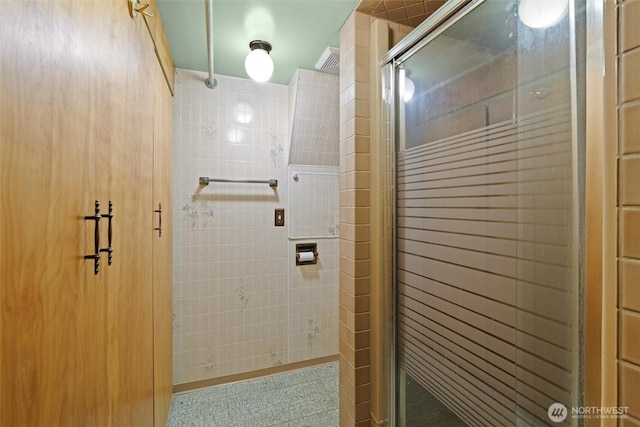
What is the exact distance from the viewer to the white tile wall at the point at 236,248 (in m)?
A: 1.89

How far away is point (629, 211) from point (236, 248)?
196 cm

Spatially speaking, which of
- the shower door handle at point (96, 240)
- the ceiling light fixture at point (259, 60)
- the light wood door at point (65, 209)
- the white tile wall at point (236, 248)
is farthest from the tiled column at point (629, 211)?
the white tile wall at point (236, 248)

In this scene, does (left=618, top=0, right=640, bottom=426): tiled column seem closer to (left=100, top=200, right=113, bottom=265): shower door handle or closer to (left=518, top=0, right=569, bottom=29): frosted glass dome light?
(left=518, top=0, right=569, bottom=29): frosted glass dome light

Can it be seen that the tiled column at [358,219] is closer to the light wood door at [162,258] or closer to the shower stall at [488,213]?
the shower stall at [488,213]

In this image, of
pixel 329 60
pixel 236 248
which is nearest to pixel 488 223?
pixel 329 60

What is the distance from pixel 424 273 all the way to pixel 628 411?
2.07 feet

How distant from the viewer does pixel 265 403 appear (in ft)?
5.85

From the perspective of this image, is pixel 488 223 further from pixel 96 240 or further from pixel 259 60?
pixel 259 60

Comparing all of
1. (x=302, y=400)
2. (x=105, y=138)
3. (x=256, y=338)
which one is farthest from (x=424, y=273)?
(x=256, y=338)

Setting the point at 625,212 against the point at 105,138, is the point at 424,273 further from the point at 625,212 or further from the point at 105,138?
the point at 105,138

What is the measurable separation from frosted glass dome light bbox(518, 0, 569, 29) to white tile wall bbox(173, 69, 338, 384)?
1605mm

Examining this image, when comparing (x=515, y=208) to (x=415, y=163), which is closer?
(x=515, y=208)

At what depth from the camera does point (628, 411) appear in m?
0.46

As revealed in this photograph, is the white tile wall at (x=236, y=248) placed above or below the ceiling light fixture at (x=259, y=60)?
below
